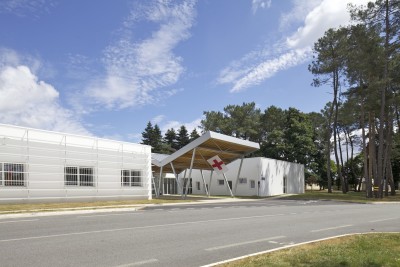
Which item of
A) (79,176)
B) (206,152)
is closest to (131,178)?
(79,176)

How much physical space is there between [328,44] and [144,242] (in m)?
44.0

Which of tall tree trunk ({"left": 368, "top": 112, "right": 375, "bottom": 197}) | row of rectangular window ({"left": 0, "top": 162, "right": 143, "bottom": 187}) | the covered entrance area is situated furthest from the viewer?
tall tree trunk ({"left": 368, "top": 112, "right": 375, "bottom": 197})

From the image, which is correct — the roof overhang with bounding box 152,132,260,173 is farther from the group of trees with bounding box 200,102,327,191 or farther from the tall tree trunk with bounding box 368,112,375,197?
the group of trees with bounding box 200,102,327,191

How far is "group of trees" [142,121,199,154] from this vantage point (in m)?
85.4

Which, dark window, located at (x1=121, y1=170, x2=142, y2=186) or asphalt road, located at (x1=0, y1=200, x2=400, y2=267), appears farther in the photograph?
dark window, located at (x1=121, y1=170, x2=142, y2=186)

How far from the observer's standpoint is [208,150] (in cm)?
3541

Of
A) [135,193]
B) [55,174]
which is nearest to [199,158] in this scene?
[135,193]

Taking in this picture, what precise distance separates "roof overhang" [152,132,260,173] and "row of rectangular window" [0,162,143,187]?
4928mm

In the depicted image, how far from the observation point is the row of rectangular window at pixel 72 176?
2194 centimetres

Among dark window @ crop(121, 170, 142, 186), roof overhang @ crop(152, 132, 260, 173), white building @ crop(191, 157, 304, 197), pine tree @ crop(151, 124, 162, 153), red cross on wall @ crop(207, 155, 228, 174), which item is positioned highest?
pine tree @ crop(151, 124, 162, 153)

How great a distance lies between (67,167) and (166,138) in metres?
67.5

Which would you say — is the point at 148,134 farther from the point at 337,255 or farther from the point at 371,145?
the point at 337,255

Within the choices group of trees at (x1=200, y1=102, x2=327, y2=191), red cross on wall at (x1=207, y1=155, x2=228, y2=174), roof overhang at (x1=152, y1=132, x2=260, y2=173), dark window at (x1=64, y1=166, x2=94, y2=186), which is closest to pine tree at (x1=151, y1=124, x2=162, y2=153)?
group of trees at (x1=200, y1=102, x2=327, y2=191)

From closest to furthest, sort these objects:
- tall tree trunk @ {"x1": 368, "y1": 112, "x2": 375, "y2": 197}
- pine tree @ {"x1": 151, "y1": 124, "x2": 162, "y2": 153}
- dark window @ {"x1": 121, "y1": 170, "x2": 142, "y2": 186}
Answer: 1. dark window @ {"x1": 121, "y1": 170, "x2": 142, "y2": 186}
2. tall tree trunk @ {"x1": 368, "y1": 112, "x2": 375, "y2": 197}
3. pine tree @ {"x1": 151, "y1": 124, "x2": 162, "y2": 153}
